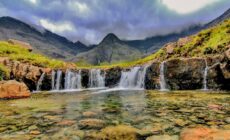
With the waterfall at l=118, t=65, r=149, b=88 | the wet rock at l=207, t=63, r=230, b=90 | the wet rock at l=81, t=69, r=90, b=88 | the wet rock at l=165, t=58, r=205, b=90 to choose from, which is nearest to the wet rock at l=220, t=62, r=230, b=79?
the wet rock at l=207, t=63, r=230, b=90

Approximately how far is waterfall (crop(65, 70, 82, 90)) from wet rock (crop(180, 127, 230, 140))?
1482 inches

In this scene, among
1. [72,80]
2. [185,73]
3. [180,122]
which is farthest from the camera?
[72,80]

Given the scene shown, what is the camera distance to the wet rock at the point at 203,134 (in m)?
7.88

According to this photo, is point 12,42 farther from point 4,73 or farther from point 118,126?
point 118,126

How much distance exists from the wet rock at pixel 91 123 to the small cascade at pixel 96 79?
3381 centimetres

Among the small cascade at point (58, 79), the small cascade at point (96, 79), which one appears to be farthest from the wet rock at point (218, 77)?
the small cascade at point (58, 79)

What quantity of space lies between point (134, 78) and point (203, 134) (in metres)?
31.4

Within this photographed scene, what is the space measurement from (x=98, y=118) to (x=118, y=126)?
203cm

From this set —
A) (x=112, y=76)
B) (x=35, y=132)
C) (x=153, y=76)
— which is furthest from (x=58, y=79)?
(x=35, y=132)

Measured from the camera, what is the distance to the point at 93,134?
9000 millimetres

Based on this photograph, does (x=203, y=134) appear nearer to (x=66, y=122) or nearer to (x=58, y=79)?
(x=66, y=122)

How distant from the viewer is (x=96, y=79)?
45.8 m

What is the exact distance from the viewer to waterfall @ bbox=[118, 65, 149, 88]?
37406 mm

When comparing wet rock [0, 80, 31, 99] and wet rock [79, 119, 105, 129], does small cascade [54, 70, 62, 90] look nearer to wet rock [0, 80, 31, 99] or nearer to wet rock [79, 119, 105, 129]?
wet rock [0, 80, 31, 99]
